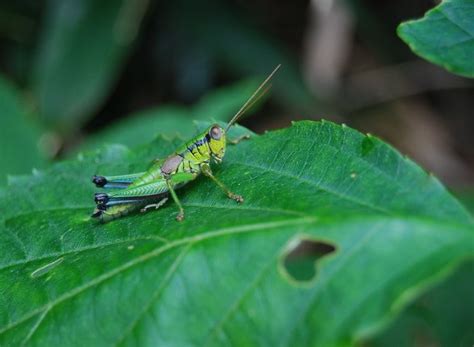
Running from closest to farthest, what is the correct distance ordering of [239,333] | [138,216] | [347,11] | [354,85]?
[239,333] < [138,216] < [347,11] < [354,85]

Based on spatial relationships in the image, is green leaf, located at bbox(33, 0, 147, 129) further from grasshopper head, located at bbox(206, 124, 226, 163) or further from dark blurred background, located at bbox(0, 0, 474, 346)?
grasshopper head, located at bbox(206, 124, 226, 163)

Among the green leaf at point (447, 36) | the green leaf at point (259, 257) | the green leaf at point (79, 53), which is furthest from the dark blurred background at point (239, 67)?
the green leaf at point (447, 36)

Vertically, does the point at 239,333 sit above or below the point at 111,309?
below

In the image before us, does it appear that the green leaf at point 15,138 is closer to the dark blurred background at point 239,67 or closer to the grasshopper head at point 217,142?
→ the dark blurred background at point 239,67

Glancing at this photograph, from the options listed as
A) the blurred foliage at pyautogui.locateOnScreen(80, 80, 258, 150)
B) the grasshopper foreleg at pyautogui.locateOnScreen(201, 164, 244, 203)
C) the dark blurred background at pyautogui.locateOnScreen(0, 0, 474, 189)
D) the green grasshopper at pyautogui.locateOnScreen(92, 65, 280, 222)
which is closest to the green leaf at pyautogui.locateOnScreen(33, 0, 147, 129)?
the dark blurred background at pyautogui.locateOnScreen(0, 0, 474, 189)

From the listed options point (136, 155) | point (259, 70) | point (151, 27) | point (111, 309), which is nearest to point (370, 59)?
point (259, 70)

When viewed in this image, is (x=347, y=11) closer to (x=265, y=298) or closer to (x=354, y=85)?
(x=354, y=85)

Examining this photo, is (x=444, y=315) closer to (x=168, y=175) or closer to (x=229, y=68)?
(x=168, y=175)

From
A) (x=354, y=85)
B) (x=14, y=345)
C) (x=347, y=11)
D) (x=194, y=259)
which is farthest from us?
(x=354, y=85)
